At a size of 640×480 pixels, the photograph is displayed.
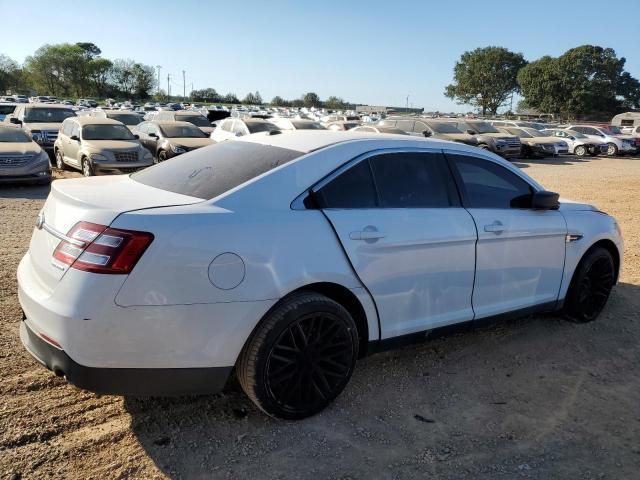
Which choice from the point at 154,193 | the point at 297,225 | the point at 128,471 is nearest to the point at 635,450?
the point at 297,225

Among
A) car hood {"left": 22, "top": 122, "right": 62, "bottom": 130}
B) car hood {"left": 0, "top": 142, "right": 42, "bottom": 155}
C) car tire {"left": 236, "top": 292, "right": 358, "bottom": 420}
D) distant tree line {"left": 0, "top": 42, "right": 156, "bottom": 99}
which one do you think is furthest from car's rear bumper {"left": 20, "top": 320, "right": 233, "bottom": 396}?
distant tree line {"left": 0, "top": 42, "right": 156, "bottom": 99}

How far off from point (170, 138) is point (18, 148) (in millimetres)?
4311

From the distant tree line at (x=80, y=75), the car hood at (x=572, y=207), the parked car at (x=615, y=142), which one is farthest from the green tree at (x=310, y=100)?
the car hood at (x=572, y=207)

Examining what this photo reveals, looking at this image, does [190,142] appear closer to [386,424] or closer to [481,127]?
[386,424]

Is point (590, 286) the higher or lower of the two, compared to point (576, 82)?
lower

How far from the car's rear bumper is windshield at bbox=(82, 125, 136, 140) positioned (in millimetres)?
11677

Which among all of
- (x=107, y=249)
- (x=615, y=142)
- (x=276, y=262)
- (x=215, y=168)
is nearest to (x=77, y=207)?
(x=107, y=249)

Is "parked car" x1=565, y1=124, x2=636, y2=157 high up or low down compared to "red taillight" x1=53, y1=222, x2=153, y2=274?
down

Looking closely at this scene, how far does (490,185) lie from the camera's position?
13.1 ft

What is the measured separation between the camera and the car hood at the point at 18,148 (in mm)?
11133

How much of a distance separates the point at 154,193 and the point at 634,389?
3377 mm

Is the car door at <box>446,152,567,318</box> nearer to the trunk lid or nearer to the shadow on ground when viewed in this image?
the shadow on ground

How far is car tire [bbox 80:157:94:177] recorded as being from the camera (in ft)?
40.6

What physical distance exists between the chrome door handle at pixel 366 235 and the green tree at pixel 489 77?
9471 cm
